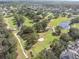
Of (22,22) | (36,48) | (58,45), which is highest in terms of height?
(58,45)

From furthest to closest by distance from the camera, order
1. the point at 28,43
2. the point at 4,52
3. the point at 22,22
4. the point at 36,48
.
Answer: the point at 22,22 < the point at 28,43 < the point at 36,48 < the point at 4,52

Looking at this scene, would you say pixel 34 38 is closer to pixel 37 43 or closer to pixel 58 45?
pixel 37 43

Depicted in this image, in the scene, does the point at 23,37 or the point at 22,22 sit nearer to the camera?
the point at 23,37

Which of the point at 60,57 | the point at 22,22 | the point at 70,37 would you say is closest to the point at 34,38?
the point at 70,37

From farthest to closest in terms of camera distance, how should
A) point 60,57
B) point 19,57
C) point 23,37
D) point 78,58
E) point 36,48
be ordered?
1. point 23,37
2. point 36,48
3. point 19,57
4. point 60,57
5. point 78,58

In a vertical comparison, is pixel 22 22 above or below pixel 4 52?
below

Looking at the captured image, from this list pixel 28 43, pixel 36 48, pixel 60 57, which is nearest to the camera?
pixel 60 57

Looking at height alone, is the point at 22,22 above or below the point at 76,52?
below

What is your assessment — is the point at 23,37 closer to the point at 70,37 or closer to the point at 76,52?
the point at 70,37

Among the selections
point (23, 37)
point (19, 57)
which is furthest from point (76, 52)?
point (23, 37)
